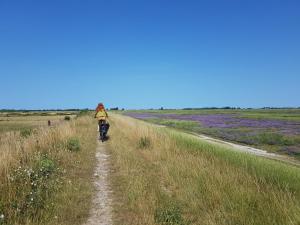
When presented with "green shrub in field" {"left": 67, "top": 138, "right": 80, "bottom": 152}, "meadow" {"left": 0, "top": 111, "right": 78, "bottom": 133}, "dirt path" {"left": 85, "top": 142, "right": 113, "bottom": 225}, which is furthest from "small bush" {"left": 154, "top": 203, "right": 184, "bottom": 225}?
"meadow" {"left": 0, "top": 111, "right": 78, "bottom": 133}

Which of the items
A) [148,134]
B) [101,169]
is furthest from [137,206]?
[148,134]

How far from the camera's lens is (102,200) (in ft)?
28.2

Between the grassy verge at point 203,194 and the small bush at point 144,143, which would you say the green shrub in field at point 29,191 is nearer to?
the grassy verge at point 203,194

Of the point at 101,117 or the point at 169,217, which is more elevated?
the point at 101,117

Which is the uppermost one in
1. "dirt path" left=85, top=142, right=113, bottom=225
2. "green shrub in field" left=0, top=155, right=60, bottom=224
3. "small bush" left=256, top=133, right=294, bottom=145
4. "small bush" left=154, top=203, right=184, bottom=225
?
"green shrub in field" left=0, top=155, right=60, bottom=224

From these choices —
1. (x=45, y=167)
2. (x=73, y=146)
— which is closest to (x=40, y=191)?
(x=45, y=167)

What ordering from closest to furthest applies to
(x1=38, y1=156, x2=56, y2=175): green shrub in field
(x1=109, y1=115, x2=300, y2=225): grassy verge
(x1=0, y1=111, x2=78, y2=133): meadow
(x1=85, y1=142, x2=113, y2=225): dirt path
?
(x1=109, y1=115, x2=300, y2=225): grassy verge → (x1=85, y1=142, x2=113, y2=225): dirt path → (x1=38, y1=156, x2=56, y2=175): green shrub in field → (x1=0, y1=111, x2=78, y2=133): meadow

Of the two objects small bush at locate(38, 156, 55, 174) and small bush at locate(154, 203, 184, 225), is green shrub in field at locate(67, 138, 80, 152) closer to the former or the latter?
small bush at locate(38, 156, 55, 174)

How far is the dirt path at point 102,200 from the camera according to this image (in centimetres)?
715

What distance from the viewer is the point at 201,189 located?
28.0ft

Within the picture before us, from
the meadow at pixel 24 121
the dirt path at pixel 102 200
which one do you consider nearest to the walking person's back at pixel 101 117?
the dirt path at pixel 102 200

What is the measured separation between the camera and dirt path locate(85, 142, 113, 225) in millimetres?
7152

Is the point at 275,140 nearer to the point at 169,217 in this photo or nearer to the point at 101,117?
the point at 101,117

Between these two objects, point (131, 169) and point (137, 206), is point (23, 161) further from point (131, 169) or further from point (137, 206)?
point (137, 206)
